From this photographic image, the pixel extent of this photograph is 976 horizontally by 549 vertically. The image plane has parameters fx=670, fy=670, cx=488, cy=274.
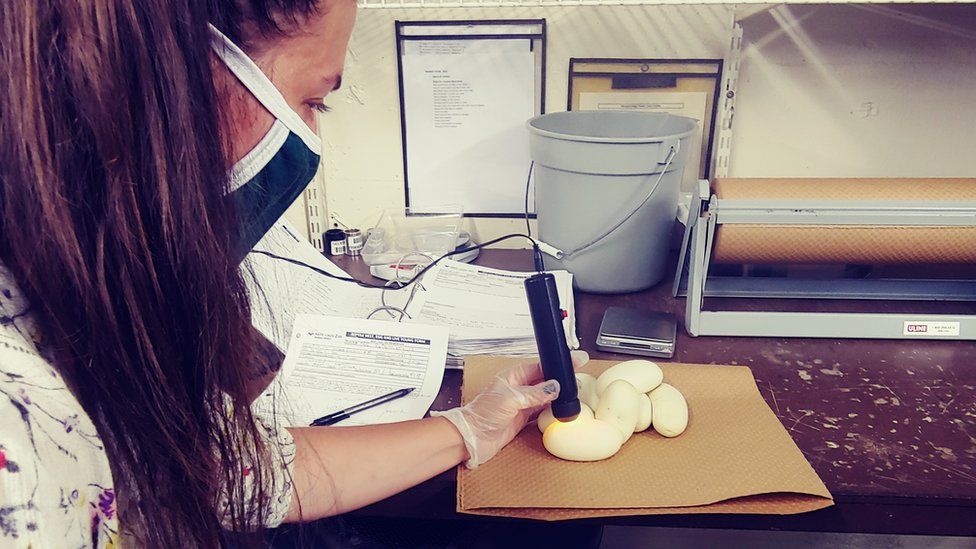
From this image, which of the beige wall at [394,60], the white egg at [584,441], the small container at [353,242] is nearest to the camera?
the white egg at [584,441]

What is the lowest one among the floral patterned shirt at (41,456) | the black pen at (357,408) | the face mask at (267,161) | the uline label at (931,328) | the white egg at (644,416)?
the black pen at (357,408)

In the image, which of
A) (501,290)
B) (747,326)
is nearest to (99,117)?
(501,290)

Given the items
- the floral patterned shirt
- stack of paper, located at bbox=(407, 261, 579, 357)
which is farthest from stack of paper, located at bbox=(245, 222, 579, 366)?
the floral patterned shirt

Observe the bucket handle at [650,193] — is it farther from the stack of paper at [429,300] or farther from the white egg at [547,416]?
the white egg at [547,416]

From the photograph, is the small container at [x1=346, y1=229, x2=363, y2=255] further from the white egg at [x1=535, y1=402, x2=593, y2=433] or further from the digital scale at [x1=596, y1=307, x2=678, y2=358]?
the white egg at [x1=535, y1=402, x2=593, y2=433]

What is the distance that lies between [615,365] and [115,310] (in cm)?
56

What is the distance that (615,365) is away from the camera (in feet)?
2.76

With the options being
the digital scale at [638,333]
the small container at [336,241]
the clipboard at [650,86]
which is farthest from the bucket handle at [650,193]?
the small container at [336,241]

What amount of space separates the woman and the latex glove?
18 cm

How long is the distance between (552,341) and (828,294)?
571mm

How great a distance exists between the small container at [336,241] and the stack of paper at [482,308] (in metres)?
0.27

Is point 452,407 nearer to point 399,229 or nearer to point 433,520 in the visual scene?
point 433,520

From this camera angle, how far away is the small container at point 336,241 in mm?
1322

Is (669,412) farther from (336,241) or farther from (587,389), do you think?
(336,241)
